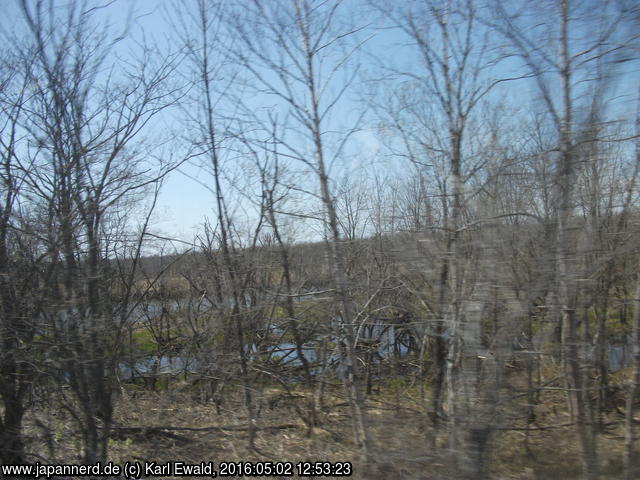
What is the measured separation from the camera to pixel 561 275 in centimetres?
343

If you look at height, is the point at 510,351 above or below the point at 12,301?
below

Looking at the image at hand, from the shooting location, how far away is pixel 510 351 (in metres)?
3.20

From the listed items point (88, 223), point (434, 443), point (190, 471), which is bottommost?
point (190, 471)

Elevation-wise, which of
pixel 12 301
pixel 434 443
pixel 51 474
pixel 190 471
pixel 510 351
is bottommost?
pixel 190 471

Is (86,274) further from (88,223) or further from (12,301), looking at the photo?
(12,301)

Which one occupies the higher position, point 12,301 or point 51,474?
point 12,301

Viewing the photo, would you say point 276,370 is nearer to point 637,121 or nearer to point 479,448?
point 479,448

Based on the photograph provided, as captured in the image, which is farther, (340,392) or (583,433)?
(340,392)

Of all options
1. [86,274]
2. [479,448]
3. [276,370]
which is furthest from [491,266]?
[276,370]

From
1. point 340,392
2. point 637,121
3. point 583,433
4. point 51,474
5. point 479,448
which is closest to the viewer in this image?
point 479,448

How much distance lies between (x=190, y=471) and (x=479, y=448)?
4391 mm

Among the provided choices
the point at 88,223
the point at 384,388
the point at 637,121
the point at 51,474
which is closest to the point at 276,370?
the point at 384,388

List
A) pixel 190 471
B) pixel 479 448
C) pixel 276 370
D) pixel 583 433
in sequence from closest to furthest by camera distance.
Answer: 1. pixel 479 448
2. pixel 583 433
3. pixel 190 471
4. pixel 276 370

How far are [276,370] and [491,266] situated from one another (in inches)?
234
